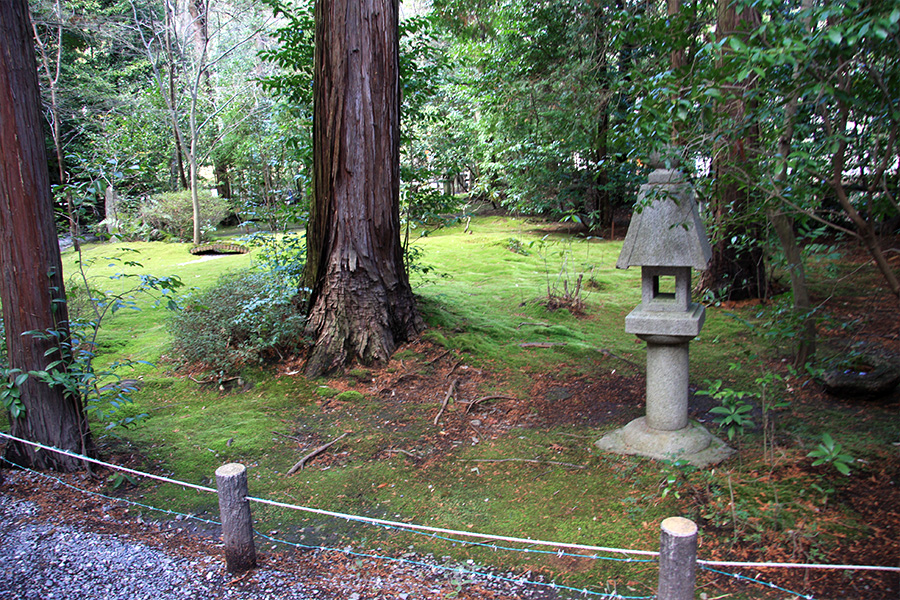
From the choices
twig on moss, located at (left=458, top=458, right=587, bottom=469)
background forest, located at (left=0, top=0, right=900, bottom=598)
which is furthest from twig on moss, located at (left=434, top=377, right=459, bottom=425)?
twig on moss, located at (left=458, top=458, right=587, bottom=469)

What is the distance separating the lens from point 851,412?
4.33 meters

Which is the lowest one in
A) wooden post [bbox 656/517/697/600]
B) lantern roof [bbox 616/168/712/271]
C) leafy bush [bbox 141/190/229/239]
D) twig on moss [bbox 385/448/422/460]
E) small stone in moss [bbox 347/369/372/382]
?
twig on moss [bbox 385/448/422/460]

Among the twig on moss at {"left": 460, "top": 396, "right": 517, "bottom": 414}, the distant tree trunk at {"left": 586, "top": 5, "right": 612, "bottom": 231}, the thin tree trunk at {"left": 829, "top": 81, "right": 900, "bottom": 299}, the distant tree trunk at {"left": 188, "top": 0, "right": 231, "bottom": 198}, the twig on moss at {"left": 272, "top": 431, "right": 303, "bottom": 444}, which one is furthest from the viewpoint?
the distant tree trunk at {"left": 188, "top": 0, "right": 231, "bottom": 198}

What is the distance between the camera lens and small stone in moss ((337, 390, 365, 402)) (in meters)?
5.04

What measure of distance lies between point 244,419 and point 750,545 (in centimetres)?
362

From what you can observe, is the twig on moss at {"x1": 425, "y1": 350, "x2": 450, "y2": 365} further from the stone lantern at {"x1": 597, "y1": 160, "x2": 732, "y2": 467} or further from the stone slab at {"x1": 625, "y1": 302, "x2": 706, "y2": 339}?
the stone slab at {"x1": 625, "y1": 302, "x2": 706, "y2": 339}

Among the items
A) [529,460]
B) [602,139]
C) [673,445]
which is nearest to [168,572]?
[529,460]

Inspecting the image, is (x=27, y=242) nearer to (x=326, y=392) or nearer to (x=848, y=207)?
(x=326, y=392)

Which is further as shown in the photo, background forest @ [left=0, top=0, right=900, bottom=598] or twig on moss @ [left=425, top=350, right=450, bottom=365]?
twig on moss @ [left=425, top=350, right=450, bottom=365]

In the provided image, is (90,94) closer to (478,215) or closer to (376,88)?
(478,215)

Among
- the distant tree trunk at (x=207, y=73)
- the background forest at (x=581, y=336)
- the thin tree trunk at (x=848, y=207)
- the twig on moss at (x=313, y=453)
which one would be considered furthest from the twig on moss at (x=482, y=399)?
the distant tree trunk at (x=207, y=73)

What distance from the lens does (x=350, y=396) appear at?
16.6 feet

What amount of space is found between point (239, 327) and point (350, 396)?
1317 millimetres

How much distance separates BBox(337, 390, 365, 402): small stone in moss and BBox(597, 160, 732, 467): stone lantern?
2101 millimetres
